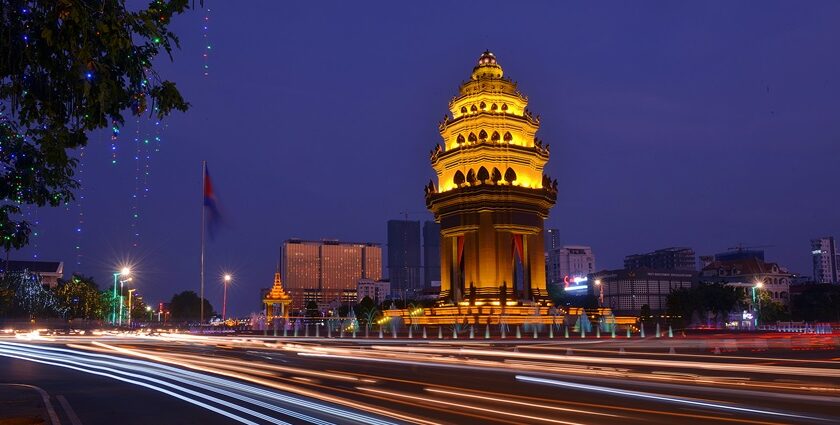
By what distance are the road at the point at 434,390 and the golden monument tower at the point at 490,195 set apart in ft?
121

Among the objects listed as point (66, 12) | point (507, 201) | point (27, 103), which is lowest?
point (27, 103)

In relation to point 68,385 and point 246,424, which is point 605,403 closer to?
point 246,424

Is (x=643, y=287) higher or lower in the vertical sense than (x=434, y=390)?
higher

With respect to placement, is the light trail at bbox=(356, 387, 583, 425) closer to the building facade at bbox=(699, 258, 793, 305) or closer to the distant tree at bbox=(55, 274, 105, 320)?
the distant tree at bbox=(55, 274, 105, 320)

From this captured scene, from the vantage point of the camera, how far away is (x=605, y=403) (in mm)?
15789

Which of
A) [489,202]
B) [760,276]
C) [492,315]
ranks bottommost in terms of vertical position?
[492,315]

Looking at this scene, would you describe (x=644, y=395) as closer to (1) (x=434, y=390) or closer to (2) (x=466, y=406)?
(2) (x=466, y=406)

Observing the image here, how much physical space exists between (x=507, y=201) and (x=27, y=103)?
6066 centimetres

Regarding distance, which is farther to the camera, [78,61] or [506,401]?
[506,401]

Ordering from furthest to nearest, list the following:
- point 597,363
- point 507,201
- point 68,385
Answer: point 507,201 < point 597,363 < point 68,385

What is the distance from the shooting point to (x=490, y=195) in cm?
6775

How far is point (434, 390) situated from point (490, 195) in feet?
164

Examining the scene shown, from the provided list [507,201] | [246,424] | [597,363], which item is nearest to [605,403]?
[246,424]

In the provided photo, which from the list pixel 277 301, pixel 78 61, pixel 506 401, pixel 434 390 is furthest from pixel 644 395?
pixel 277 301
